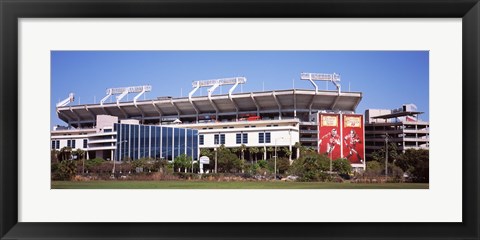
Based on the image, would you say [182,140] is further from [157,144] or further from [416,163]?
[416,163]

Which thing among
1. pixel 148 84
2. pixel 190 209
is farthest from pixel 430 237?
pixel 148 84

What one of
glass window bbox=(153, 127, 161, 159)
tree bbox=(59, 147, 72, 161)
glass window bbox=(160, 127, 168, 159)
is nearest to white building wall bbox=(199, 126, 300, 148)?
glass window bbox=(160, 127, 168, 159)

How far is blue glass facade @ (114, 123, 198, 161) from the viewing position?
39.2ft

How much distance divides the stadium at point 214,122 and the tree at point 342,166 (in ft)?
0.51

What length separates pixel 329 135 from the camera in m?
12.2

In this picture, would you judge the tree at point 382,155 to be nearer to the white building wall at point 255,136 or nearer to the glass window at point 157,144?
the white building wall at point 255,136

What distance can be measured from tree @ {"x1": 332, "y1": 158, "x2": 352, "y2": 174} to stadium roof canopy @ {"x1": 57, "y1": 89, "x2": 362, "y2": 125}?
1115 millimetres

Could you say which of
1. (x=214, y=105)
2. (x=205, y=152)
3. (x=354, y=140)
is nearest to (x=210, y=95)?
(x=214, y=105)

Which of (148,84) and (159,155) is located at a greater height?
(148,84)

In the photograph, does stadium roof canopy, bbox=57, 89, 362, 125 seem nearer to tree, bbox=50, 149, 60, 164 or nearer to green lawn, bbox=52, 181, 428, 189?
tree, bbox=50, 149, 60, 164

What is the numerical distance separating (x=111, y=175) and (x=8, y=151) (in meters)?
3.19
